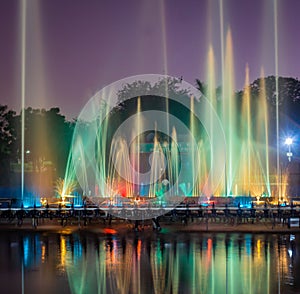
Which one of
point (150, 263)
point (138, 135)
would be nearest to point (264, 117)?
point (138, 135)

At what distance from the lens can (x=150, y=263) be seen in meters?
16.7

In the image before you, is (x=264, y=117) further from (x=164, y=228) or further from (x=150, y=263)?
(x=150, y=263)

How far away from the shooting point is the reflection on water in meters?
13.2

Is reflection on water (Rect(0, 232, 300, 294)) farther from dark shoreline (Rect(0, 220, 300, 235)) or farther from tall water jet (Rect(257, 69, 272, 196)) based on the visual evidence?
tall water jet (Rect(257, 69, 272, 196))

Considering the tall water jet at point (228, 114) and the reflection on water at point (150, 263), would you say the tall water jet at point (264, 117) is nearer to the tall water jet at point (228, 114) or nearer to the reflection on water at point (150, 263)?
A: the tall water jet at point (228, 114)

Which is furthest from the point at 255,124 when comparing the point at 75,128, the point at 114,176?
the point at 75,128

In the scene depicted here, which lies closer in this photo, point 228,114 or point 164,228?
point 164,228

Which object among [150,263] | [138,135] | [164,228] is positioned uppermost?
[138,135]

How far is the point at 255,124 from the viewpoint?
58.4 metres

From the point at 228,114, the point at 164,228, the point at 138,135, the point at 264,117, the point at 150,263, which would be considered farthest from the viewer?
the point at 138,135

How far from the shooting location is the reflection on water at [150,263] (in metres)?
13.2

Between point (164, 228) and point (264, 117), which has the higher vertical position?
point (264, 117)

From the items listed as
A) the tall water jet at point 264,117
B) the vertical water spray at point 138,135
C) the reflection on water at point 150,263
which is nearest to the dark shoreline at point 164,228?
the reflection on water at point 150,263

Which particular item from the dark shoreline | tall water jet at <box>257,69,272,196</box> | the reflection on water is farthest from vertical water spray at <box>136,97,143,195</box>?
the reflection on water
